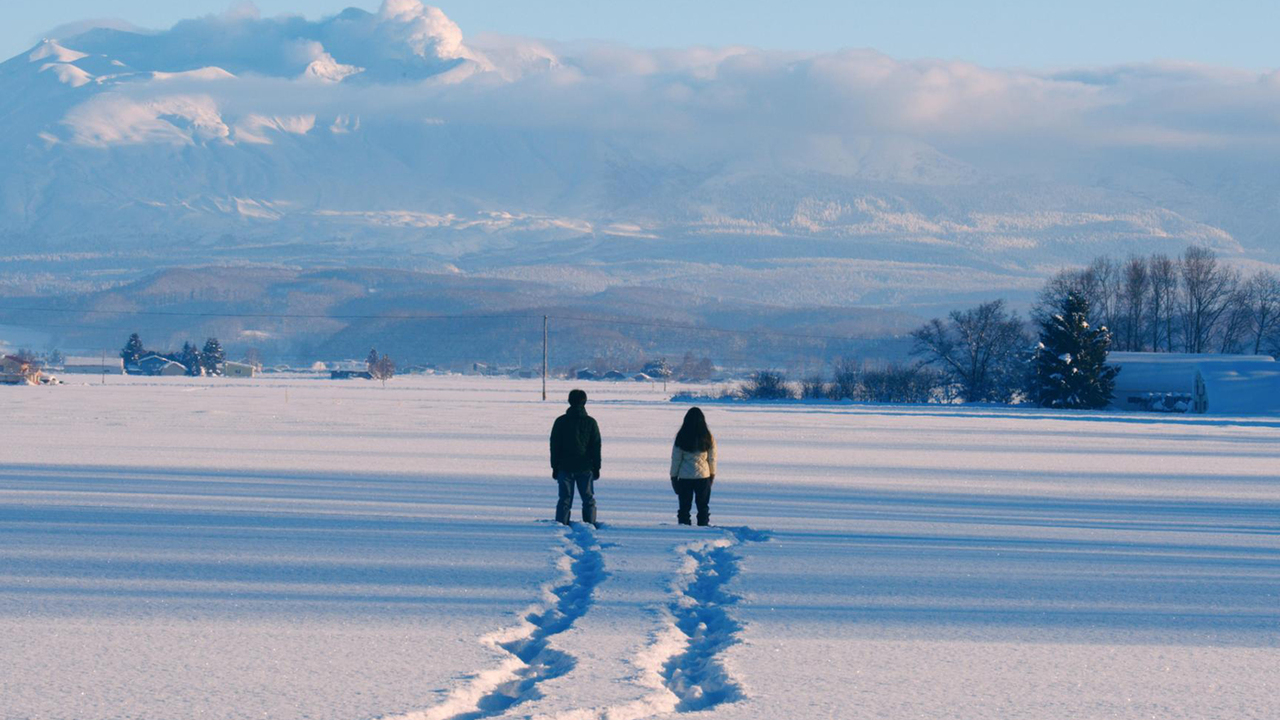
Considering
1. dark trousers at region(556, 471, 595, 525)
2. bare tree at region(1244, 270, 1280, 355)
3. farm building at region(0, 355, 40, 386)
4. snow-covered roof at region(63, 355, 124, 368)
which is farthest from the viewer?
snow-covered roof at region(63, 355, 124, 368)

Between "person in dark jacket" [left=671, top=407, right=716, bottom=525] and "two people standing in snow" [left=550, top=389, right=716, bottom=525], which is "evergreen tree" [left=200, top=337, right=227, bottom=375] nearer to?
"two people standing in snow" [left=550, top=389, right=716, bottom=525]

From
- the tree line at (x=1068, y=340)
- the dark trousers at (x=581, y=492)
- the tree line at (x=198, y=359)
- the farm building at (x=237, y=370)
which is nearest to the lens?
the dark trousers at (x=581, y=492)

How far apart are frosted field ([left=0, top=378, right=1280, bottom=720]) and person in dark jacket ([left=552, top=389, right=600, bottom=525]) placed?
56 cm

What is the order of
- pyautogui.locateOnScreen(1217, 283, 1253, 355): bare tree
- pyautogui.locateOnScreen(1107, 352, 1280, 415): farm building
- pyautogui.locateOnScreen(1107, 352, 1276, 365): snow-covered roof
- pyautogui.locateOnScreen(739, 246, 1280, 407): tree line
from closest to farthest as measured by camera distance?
pyautogui.locateOnScreen(739, 246, 1280, 407): tree line, pyautogui.locateOnScreen(1107, 352, 1280, 415): farm building, pyautogui.locateOnScreen(1107, 352, 1276, 365): snow-covered roof, pyautogui.locateOnScreen(1217, 283, 1253, 355): bare tree

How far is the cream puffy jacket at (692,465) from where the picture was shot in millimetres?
15328

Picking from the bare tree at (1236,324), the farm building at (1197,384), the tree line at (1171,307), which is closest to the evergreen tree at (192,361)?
the tree line at (1171,307)

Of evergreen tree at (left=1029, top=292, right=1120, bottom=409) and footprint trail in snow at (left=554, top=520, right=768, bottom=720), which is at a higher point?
evergreen tree at (left=1029, top=292, right=1120, bottom=409)

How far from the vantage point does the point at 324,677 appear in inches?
324

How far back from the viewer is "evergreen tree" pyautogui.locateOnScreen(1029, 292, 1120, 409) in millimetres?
Result: 66562

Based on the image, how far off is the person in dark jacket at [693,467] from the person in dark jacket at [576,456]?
88 centimetres

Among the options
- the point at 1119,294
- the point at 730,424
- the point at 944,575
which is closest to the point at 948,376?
the point at 1119,294

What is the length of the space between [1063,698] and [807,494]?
40.0ft

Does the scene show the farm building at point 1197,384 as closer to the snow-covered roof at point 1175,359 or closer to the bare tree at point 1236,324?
the snow-covered roof at point 1175,359

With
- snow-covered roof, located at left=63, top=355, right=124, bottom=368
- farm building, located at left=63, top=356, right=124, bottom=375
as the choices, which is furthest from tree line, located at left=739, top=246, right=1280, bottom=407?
snow-covered roof, located at left=63, top=355, right=124, bottom=368
